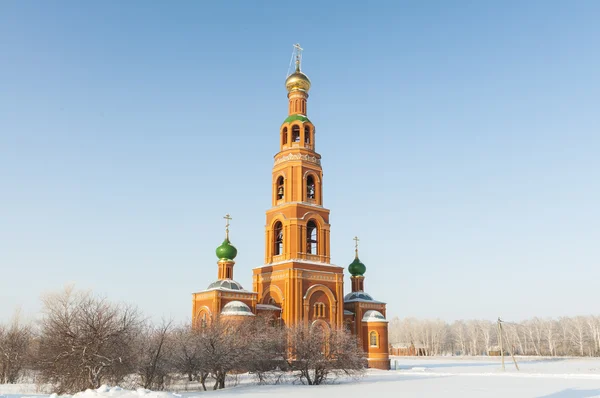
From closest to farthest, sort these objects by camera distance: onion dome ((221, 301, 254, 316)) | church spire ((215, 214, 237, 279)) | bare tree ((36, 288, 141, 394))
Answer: bare tree ((36, 288, 141, 394)) → onion dome ((221, 301, 254, 316)) → church spire ((215, 214, 237, 279))

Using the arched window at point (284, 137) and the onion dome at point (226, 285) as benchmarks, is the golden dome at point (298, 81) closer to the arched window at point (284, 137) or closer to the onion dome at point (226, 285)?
the arched window at point (284, 137)

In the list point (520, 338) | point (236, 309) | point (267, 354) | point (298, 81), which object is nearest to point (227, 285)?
point (236, 309)

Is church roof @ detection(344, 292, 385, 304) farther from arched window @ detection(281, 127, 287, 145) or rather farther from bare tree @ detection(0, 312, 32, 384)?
bare tree @ detection(0, 312, 32, 384)

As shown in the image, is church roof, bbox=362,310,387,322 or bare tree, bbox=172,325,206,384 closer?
bare tree, bbox=172,325,206,384

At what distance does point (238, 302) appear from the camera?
113 feet

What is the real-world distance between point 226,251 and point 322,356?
14389mm

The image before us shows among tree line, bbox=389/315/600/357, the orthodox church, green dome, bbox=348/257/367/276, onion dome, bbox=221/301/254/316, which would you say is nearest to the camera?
onion dome, bbox=221/301/254/316

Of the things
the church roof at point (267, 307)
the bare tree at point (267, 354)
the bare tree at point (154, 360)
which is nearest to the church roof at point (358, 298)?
the church roof at point (267, 307)

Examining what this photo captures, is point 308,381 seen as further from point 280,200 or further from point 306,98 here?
point 306,98

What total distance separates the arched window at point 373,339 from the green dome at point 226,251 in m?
Answer: 11.0

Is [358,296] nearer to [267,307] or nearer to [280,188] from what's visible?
[267,307]

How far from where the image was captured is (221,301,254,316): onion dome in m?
33.7

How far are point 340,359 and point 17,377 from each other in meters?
16.7

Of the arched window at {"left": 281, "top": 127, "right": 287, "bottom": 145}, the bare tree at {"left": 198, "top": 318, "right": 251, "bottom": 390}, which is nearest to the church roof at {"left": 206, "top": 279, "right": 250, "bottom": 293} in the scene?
the bare tree at {"left": 198, "top": 318, "right": 251, "bottom": 390}
